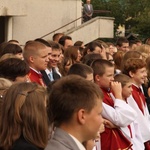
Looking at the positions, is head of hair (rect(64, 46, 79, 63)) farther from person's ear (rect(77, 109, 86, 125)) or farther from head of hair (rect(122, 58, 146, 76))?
person's ear (rect(77, 109, 86, 125))

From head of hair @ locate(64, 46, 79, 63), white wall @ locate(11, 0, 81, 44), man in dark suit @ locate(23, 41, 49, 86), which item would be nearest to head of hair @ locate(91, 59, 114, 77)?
man in dark suit @ locate(23, 41, 49, 86)

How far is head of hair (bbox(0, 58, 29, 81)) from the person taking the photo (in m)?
6.28

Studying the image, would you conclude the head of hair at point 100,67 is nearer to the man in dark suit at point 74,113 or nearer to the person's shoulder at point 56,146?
the man in dark suit at point 74,113

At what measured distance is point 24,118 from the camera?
456 centimetres

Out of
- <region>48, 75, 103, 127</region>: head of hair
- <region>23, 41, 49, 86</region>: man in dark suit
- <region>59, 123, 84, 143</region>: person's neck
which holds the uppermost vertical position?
<region>48, 75, 103, 127</region>: head of hair

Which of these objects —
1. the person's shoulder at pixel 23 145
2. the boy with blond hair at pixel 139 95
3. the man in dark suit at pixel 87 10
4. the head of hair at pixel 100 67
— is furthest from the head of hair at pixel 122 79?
the man in dark suit at pixel 87 10

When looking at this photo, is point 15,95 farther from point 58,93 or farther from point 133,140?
point 133,140

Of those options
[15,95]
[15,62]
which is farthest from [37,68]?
[15,95]

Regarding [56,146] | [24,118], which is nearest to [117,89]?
[24,118]

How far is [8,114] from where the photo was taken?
464cm

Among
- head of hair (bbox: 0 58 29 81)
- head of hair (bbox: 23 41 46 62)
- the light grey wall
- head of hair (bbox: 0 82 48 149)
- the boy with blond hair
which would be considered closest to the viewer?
head of hair (bbox: 0 82 48 149)

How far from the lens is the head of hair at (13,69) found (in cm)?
628

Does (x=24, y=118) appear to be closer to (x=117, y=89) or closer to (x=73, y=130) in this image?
(x=73, y=130)

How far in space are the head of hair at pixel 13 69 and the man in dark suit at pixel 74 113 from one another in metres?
2.26
